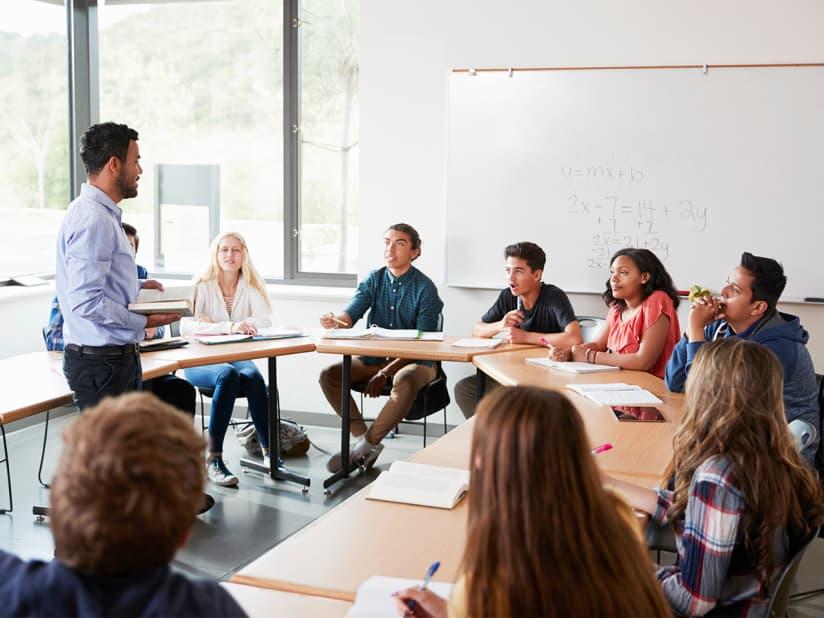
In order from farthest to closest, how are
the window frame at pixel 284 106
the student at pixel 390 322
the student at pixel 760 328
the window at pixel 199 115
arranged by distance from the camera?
the window at pixel 199 115 → the window frame at pixel 284 106 → the student at pixel 390 322 → the student at pixel 760 328

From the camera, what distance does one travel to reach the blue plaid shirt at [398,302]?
195 inches

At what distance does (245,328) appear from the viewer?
15.4 ft

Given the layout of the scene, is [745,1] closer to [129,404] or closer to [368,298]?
[368,298]

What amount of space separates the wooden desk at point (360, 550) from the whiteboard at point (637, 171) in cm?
306

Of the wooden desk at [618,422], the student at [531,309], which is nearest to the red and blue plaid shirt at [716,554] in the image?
the wooden desk at [618,422]

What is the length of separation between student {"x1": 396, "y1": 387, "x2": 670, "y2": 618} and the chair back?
2.05 feet

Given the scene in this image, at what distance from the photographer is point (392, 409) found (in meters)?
4.73

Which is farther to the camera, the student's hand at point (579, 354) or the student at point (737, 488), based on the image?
the student's hand at point (579, 354)

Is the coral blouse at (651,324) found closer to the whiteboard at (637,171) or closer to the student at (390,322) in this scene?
the whiteboard at (637,171)

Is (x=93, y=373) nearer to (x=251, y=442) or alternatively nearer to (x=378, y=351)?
(x=378, y=351)

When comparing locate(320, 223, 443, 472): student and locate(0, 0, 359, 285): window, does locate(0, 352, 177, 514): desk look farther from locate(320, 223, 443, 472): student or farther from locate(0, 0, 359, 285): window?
locate(0, 0, 359, 285): window

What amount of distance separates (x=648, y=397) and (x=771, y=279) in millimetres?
627

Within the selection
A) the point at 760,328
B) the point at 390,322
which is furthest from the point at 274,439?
the point at 760,328

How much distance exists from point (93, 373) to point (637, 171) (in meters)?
3.05
